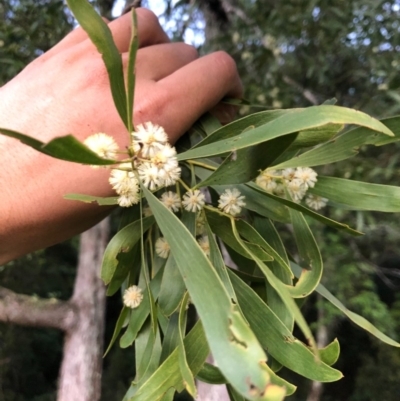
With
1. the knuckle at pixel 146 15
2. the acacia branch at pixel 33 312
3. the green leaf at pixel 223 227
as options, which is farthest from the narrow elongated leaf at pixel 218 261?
the acacia branch at pixel 33 312

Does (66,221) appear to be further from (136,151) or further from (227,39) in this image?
(227,39)

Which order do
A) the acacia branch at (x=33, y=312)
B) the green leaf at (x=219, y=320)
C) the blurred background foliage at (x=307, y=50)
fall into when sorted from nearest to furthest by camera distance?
the green leaf at (x=219, y=320) < the blurred background foliage at (x=307, y=50) < the acacia branch at (x=33, y=312)

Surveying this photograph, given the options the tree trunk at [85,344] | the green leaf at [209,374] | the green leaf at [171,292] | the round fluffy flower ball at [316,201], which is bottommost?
the tree trunk at [85,344]

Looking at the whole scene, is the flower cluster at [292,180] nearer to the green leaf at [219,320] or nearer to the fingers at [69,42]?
the green leaf at [219,320]

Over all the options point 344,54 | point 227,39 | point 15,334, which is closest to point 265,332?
point 227,39

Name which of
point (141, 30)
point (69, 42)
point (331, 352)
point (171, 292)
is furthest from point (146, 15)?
point (331, 352)

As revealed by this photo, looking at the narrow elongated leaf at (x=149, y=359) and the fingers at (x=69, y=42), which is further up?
the fingers at (x=69, y=42)

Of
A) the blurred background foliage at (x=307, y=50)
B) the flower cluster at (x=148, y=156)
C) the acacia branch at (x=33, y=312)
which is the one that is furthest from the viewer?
the acacia branch at (x=33, y=312)

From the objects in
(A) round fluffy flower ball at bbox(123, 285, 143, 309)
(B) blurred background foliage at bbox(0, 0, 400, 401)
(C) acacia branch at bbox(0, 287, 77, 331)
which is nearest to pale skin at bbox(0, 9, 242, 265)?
(A) round fluffy flower ball at bbox(123, 285, 143, 309)
